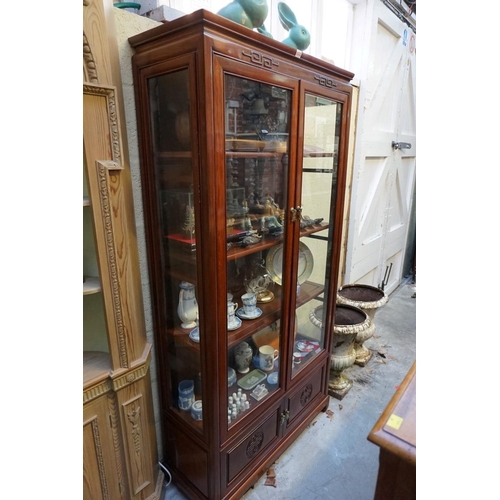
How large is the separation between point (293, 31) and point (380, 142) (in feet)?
5.79

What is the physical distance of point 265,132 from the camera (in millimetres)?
Result: 1320

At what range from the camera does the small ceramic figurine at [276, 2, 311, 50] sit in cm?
131

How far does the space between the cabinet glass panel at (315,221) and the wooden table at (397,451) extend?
821 mm

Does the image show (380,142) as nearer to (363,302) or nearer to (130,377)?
(363,302)

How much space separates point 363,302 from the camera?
2.41 metres

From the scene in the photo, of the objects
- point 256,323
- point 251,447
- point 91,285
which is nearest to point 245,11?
point 91,285

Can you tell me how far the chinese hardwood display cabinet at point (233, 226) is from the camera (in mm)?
973

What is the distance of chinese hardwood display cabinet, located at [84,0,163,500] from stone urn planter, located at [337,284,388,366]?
1.61 meters

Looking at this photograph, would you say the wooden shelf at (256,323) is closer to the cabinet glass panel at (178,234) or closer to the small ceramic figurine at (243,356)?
the cabinet glass panel at (178,234)
